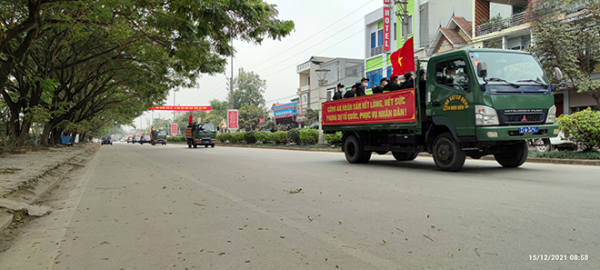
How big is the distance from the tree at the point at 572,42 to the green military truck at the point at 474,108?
481 inches

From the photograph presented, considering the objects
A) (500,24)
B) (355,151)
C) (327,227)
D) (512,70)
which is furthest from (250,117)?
(327,227)

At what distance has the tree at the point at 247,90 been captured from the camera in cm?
8175

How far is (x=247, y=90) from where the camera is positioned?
82.2m

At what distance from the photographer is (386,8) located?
30984 millimetres

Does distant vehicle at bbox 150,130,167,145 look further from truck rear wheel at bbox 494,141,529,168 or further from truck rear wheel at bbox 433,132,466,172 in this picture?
truck rear wheel at bbox 494,141,529,168

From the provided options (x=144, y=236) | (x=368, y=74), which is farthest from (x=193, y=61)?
(x=368, y=74)

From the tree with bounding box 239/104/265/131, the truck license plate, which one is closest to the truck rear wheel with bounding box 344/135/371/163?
the truck license plate

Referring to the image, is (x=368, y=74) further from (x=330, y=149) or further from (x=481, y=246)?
(x=481, y=246)

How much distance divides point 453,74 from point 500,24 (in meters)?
18.5

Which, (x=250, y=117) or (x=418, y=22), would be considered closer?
(x=418, y=22)

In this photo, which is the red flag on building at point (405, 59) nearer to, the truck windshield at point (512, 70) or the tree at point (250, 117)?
the truck windshield at point (512, 70)

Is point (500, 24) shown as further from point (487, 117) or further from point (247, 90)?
point (247, 90)

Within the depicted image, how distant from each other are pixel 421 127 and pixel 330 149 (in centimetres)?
1272

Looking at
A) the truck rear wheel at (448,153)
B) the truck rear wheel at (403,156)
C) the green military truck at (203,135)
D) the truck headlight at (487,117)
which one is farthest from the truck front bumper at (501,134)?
the green military truck at (203,135)
